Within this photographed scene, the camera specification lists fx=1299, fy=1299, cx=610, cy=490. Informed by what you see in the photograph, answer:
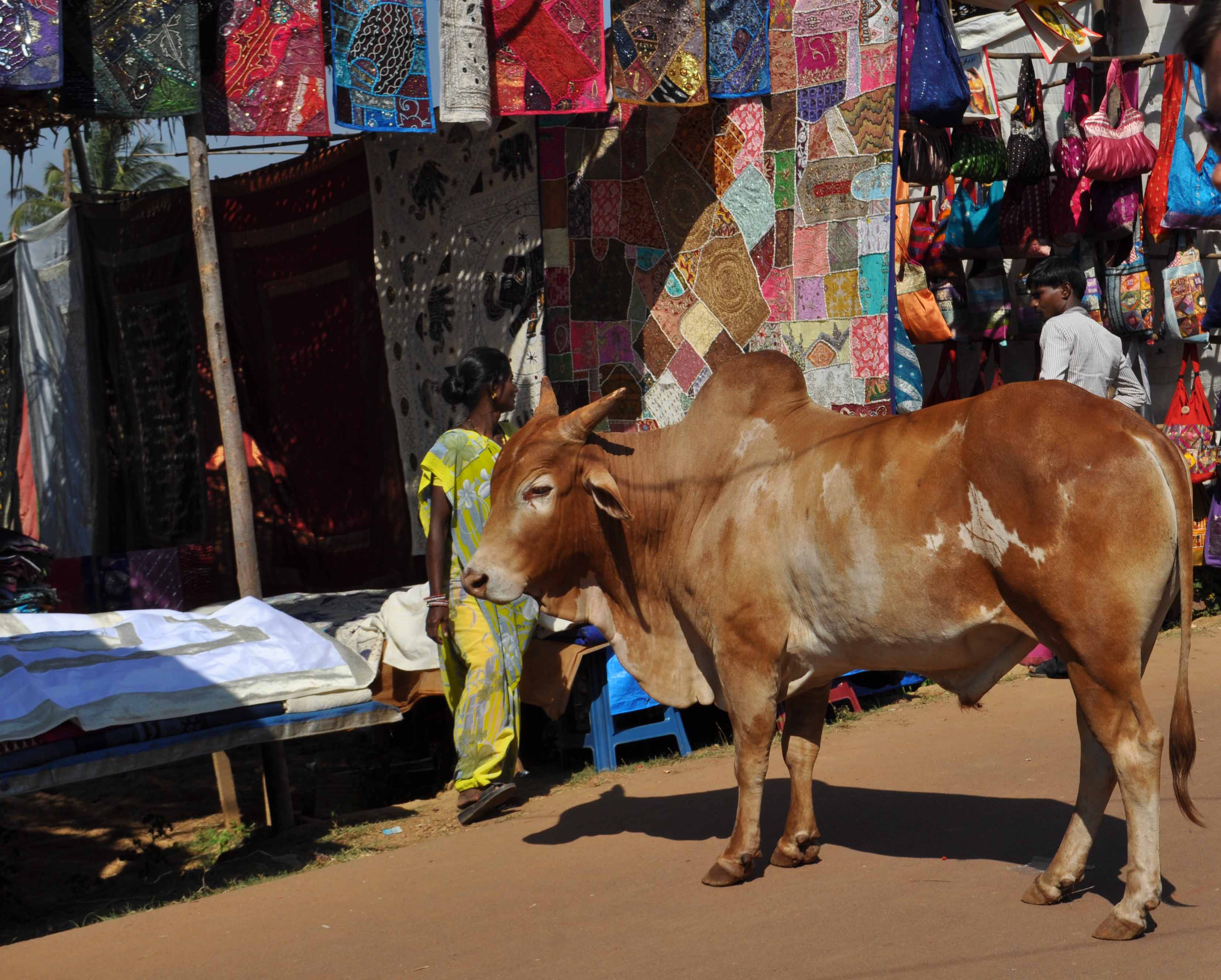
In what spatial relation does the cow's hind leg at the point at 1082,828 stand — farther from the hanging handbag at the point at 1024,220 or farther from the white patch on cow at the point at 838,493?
the hanging handbag at the point at 1024,220

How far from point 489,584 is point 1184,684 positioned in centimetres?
209

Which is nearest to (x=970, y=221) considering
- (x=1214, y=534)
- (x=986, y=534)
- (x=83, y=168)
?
(x=1214, y=534)

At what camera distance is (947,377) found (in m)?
8.11

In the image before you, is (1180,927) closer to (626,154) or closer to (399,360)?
(626,154)

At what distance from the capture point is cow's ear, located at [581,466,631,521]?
4.18 m

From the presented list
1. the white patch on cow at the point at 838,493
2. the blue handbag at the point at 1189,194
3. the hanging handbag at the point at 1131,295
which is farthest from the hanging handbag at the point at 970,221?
the white patch on cow at the point at 838,493

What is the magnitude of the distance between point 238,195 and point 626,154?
3.15m

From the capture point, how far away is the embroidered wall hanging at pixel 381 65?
5801mm

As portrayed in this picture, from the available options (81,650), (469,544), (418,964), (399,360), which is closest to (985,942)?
(418,964)

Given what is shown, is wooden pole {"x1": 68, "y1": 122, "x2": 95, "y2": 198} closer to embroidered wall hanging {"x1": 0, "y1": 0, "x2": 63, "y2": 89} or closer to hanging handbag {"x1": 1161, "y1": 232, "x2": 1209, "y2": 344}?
embroidered wall hanging {"x1": 0, "y1": 0, "x2": 63, "y2": 89}

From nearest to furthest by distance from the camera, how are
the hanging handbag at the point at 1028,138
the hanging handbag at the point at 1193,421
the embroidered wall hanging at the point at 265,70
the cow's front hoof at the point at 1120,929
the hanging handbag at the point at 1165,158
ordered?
the cow's front hoof at the point at 1120,929 < the embroidered wall hanging at the point at 265,70 < the hanging handbag at the point at 1028,138 < the hanging handbag at the point at 1165,158 < the hanging handbag at the point at 1193,421

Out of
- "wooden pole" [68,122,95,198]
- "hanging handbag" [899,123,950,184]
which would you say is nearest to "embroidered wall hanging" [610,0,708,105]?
"hanging handbag" [899,123,950,184]

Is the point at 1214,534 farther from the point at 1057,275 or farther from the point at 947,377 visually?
the point at 1057,275

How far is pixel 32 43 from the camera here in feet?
16.7
